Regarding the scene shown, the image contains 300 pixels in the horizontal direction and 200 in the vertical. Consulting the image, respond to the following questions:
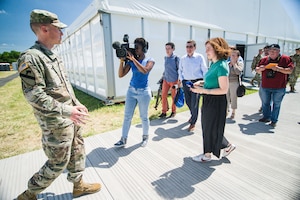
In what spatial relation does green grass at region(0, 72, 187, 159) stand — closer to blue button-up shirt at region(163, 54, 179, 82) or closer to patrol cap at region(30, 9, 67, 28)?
blue button-up shirt at region(163, 54, 179, 82)

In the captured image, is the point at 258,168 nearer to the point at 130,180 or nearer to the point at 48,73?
the point at 130,180

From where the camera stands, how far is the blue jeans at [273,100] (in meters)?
3.78

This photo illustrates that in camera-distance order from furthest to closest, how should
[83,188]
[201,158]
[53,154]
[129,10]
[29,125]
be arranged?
[129,10], [29,125], [201,158], [83,188], [53,154]

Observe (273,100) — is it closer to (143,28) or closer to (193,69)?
(193,69)

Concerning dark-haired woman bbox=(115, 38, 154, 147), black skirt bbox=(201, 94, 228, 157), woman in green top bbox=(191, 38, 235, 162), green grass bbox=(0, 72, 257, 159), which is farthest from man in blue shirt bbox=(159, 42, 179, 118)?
black skirt bbox=(201, 94, 228, 157)

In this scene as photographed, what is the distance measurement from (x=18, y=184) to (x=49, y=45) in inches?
72.2

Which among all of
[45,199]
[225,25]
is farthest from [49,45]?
[225,25]

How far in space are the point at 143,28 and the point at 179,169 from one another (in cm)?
535

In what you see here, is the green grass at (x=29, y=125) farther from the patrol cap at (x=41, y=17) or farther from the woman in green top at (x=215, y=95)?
the woman in green top at (x=215, y=95)

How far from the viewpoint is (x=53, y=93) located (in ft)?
4.95

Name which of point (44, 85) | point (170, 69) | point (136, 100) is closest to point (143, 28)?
point (170, 69)

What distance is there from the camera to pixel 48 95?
4.66 feet

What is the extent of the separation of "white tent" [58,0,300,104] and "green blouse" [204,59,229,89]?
4111mm

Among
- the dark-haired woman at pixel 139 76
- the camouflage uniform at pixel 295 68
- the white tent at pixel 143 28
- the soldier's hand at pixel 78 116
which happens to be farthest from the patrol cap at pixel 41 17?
the camouflage uniform at pixel 295 68
